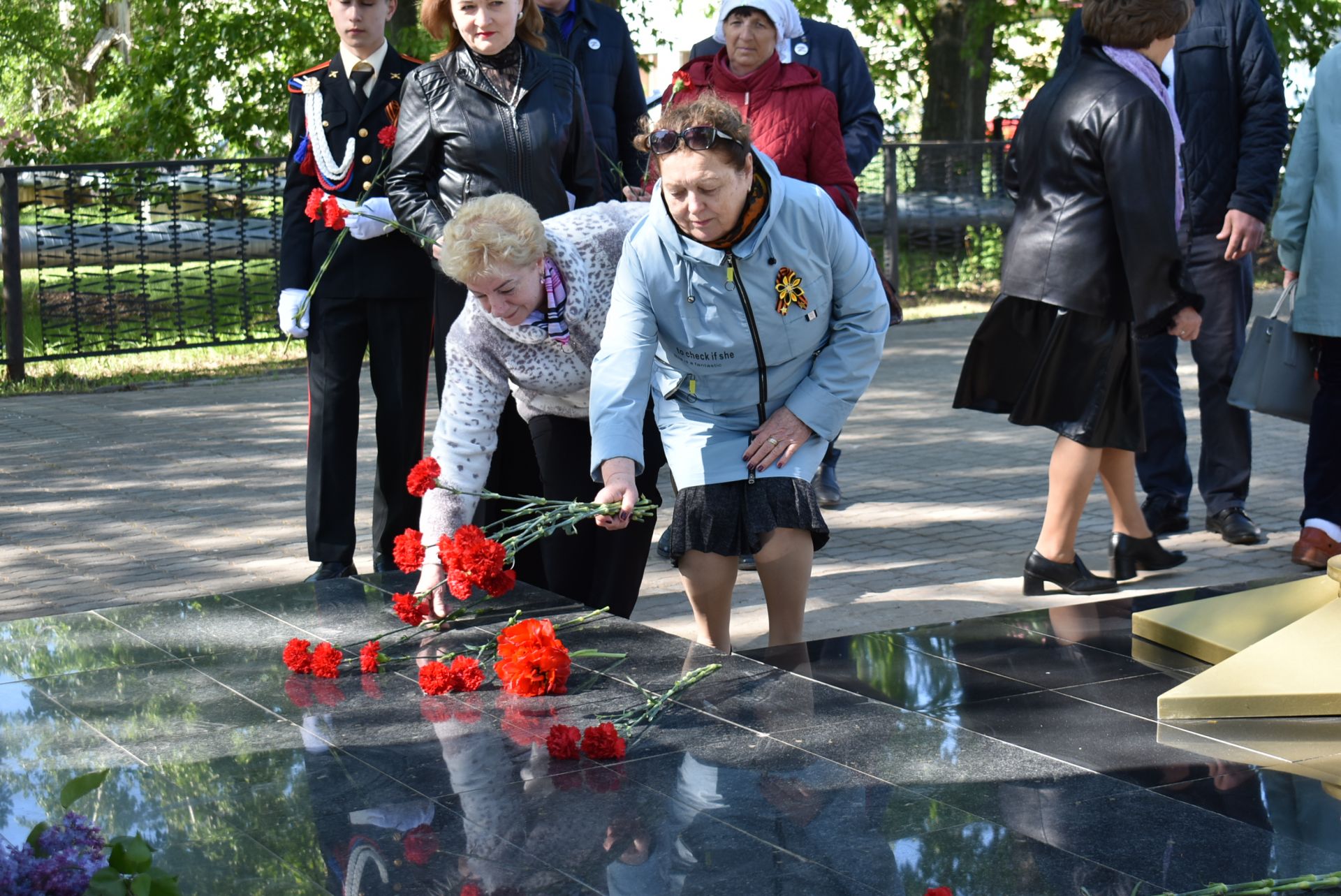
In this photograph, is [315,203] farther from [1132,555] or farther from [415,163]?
Result: [1132,555]

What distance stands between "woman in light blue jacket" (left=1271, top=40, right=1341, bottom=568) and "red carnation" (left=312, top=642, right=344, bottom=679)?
12.2 feet

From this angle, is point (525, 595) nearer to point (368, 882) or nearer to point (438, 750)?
point (438, 750)

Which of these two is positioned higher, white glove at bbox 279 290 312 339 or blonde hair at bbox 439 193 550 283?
blonde hair at bbox 439 193 550 283

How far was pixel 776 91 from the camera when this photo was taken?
247 inches

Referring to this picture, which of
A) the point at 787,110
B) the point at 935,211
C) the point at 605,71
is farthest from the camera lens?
the point at 935,211

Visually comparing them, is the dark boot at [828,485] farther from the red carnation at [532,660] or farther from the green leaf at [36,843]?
the green leaf at [36,843]

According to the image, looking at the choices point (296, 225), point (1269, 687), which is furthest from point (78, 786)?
point (296, 225)

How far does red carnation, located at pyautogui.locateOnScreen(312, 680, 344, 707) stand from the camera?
3.52 m

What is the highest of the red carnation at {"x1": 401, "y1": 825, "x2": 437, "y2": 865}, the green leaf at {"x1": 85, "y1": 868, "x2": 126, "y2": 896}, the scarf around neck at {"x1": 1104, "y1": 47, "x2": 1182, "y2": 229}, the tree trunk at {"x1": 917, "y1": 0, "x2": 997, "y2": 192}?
the tree trunk at {"x1": 917, "y1": 0, "x2": 997, "y2": 192}

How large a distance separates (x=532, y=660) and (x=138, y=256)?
934cm

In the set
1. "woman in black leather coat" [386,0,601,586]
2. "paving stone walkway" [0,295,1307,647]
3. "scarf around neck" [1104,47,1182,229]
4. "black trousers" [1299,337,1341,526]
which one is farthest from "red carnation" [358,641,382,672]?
"black trousers" [1299,337,1341,526]

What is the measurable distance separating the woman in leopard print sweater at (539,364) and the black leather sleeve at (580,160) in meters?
0.60

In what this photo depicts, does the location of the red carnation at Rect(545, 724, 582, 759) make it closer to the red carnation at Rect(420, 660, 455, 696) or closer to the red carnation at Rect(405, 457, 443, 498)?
the red carnation at Rect(420, 660, 455, 696)

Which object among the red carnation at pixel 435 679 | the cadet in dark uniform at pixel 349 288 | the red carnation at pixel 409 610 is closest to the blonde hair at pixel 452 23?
the cadet in dark uniform at pixel 349 288
